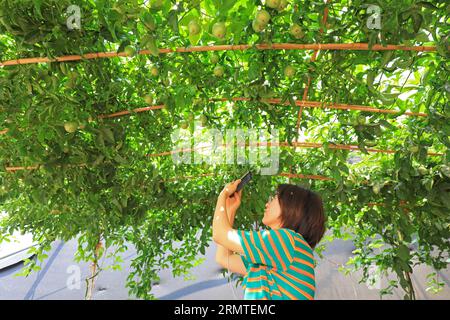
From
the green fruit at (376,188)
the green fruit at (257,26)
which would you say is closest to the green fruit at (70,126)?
the green fruit at (257,26)

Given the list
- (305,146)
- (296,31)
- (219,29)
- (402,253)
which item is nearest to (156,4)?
(219,29)

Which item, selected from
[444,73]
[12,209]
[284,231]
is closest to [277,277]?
[284,231]

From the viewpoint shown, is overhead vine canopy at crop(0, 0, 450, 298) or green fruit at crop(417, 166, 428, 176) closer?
overhead vine canopy at crop(0, 0, 450, 298)

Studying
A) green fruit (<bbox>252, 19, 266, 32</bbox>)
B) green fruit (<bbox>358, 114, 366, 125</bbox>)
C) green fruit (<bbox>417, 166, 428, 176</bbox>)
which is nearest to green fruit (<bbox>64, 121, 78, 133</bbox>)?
green fruit (<bbox>252, 19, 266, 32</bbox>)

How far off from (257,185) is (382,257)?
4.32 feet

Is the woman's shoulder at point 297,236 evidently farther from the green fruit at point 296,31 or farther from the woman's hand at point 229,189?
the green fruit at point 296,31

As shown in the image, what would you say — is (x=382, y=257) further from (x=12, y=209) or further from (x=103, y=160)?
(x=12, y=209)

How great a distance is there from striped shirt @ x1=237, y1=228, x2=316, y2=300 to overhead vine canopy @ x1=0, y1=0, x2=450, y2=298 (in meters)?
0.59

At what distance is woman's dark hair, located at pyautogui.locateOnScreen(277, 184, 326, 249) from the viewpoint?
1112 mm

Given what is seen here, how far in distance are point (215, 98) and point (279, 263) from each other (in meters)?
0.99

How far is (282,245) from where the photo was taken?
3.29 ft

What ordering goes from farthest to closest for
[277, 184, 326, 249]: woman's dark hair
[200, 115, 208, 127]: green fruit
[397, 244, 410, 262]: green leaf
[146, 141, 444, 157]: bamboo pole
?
[397, 244, 410, 262]: green leaf
[146, 141, 444, 157]: bamboo pole
[200, 115, 208, 127]: green fruit
[277, 184, 326, 249]: woman's dark hair

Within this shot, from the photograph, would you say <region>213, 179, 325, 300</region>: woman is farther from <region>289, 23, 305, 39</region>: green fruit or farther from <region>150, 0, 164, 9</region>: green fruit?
<region>150, 0, 164, 9</region>: green fruit

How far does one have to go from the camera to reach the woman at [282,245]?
100 centimetres
